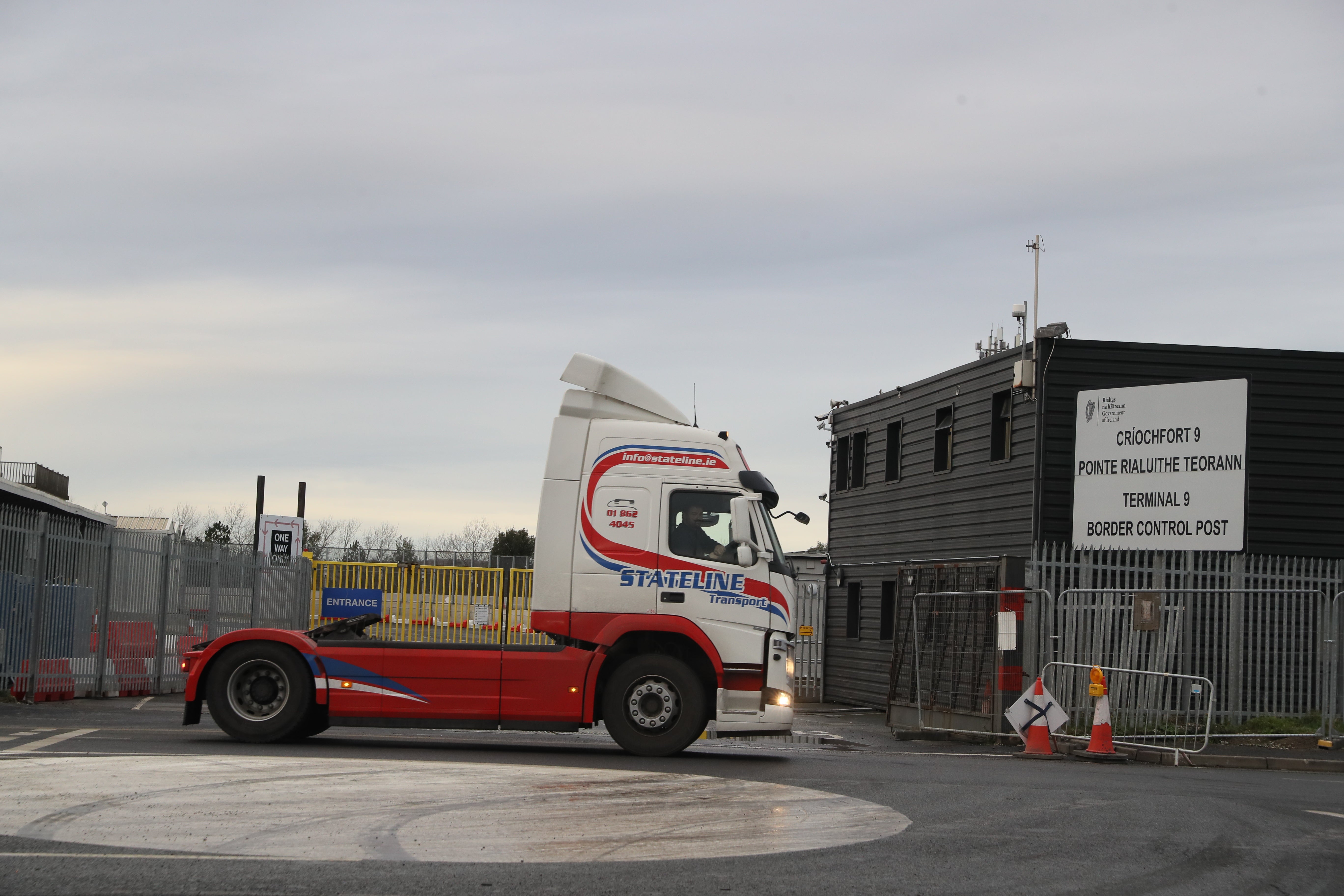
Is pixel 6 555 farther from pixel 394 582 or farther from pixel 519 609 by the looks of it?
pixel 394 582

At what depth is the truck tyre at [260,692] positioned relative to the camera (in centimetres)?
1321

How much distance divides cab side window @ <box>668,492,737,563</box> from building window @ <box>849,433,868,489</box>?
682 inches

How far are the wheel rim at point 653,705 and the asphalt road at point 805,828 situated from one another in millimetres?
344

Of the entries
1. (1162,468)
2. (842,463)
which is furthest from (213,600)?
(1162,468)

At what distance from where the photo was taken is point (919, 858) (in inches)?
297

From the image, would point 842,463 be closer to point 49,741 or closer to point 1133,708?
point 1133,708

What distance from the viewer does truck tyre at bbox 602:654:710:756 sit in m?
13.0

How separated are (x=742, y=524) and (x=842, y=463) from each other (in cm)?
1888

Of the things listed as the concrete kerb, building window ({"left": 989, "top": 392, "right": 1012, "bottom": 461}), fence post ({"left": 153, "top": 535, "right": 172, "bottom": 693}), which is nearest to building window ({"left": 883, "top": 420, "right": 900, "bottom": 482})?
building window ({"left": 989, "top": 392, "right": 1012, "bottom": 461})

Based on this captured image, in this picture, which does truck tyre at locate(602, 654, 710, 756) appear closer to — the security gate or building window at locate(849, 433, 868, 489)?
the security gate

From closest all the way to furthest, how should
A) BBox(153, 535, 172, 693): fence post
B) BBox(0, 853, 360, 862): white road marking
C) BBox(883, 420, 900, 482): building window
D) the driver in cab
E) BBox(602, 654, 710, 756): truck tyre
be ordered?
BBox(0, 853, 360, 862): white road marking, BBox(602, 654, 710, 756): truck tyre, the driver in cab, BBox(153, 535, 172, 693): fence post, BBox(883, 420, 900, 482): building window

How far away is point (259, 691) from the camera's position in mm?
13305

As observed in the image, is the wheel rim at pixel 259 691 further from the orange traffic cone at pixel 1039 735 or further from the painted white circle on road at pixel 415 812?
the orange traffic cone at pixel 1039 735

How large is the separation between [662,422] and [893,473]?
50.8 ft
